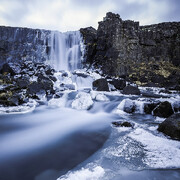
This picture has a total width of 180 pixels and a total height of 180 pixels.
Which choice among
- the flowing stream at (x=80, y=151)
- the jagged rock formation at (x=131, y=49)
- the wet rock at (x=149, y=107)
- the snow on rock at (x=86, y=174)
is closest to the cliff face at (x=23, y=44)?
the jagged rock formation at (x=131, y=49)

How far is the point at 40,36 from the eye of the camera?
931 inches

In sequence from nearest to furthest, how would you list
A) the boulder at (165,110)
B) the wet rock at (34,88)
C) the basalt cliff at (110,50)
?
the boulder at (165,110) → the wet rock at (34,88) → the basalt cliff at (110,50)

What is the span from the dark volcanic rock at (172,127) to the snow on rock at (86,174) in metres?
2.58

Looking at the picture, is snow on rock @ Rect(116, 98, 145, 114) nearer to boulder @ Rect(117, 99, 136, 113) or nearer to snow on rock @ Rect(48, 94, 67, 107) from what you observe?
boulder @ Rect(117, 99, 136, 113)

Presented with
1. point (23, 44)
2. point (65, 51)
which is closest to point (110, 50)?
point (65, 51)

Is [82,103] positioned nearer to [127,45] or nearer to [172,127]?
[172,127]

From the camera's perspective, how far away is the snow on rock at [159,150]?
277cm

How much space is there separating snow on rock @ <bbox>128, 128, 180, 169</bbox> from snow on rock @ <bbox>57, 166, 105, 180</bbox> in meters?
1.02

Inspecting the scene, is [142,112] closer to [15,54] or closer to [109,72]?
[109,72]

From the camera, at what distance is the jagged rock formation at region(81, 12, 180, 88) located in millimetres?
23266

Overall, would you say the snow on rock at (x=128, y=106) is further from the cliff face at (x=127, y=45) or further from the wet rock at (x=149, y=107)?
the cliff face at (x=127, y=45)

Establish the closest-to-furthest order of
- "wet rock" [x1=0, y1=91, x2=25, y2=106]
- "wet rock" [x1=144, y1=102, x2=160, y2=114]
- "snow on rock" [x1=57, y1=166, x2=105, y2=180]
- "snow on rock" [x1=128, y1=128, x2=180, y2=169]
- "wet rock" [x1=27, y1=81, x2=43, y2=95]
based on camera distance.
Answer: "snow on rock" [x1=57, y1=166, x2=105, y2=180] < "snow on rock" [x1=128, y1=128, x2=180, y2=169] < "wet rock" [x1=144, y1=102, x2=160, y2=114] < "wet rock" [x1=0, y1=91, x2=25, y2=106] < "wet rock" [x1=27, y1=81, x2=43, y2=95]

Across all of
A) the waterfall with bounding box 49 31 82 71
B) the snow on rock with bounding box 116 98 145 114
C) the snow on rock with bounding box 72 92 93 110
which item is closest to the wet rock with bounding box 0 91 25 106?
the snow on rock with bounding box 72 92 93 110

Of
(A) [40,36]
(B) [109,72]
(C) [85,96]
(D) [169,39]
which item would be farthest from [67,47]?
(D) [169,39]
